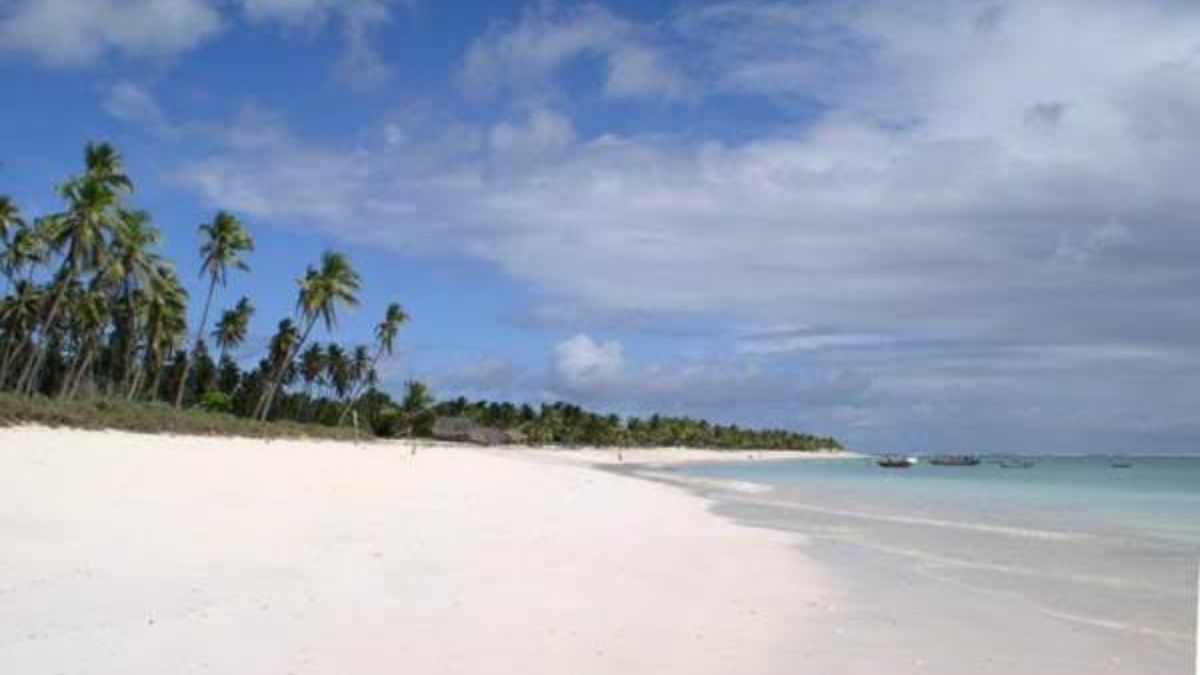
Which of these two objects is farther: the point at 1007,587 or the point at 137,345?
the point at 137,345

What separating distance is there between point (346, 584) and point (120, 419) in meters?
24.1

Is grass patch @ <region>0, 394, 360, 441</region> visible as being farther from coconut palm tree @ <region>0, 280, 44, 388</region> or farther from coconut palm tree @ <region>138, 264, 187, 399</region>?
coconut palm tree @ <region>0, 280, 44, 388</region>

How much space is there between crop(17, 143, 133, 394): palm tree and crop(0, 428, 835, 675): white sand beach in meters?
25.2

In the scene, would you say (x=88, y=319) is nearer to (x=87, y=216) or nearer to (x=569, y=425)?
A: (x=87, y=216)

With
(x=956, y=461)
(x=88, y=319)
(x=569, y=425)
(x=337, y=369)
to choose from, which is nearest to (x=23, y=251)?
(x=88, y=319)

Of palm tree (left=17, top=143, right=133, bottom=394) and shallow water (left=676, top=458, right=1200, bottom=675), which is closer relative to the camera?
shallow water (left=676, top=458, right=1200, bottom=675)

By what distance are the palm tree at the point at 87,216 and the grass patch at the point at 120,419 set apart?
833 centimetres

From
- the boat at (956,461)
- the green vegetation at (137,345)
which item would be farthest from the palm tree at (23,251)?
the boat at (956,461)

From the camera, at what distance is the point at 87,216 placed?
131ft

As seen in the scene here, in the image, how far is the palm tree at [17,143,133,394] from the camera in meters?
40.0

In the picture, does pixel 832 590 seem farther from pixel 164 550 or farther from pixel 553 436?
pixel 553 436

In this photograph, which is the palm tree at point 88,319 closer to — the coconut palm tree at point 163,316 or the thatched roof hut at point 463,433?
the coconut palm tree at point 163,316

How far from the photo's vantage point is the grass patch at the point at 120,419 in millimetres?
24891

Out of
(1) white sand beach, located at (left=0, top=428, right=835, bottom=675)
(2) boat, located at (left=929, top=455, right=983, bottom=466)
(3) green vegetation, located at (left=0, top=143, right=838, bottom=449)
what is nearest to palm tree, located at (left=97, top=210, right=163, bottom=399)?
(3) green vegetation, located at (left=0, top=143, right=838, bottom=449)
